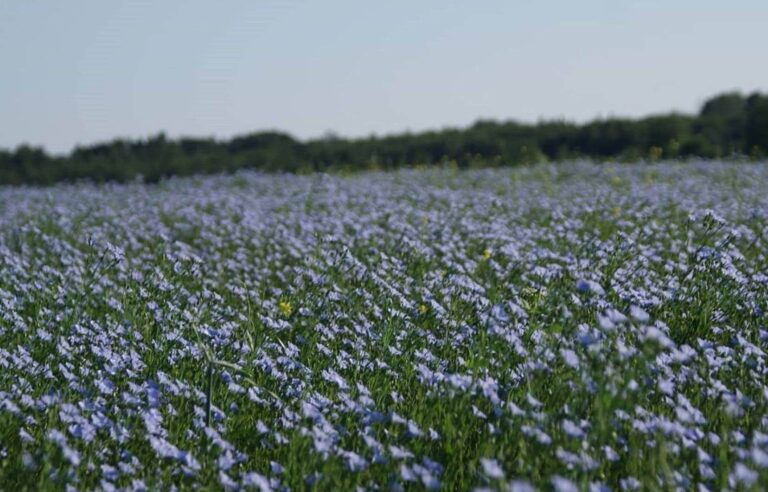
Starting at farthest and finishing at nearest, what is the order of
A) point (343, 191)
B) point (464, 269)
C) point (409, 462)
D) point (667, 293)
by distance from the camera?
point (343, 191)
point (464, 269)
point (667, 293)
point (409, 462)

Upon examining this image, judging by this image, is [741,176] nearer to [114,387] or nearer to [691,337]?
[691,337]

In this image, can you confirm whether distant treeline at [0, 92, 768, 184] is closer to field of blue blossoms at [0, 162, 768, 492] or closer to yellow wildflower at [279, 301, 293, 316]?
field of blue blossoms at [0, 162, 768, 492]

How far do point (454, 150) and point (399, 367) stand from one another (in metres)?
16.2

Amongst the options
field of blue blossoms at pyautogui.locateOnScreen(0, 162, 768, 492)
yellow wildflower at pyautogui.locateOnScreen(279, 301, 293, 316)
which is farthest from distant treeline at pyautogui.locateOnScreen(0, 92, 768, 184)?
yellow wildflower at pyautogui.locateOnScreen(279, 301, 293, 316)

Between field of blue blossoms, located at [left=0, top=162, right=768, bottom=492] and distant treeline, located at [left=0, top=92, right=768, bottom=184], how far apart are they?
38.7ft

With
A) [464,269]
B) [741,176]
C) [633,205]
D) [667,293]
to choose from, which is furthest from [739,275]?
[741,176]

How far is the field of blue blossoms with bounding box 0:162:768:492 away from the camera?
3.12 meters

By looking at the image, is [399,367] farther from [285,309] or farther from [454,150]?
[454,150]

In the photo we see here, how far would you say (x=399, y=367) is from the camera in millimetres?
4297

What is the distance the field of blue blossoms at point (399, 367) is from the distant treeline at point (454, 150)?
1179 centimetres

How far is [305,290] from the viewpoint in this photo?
221 inches

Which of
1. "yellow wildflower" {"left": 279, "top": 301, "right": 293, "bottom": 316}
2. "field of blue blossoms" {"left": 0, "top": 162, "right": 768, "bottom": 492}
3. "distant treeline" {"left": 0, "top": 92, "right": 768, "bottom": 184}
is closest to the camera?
"field of blue blossoms" {"left": 0, "top": 162, "right": 768, "bottom": 492}

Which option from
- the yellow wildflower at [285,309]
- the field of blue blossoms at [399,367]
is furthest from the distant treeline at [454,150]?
the yellow wildflower at [285,309]

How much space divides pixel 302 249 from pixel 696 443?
412 centimetres
